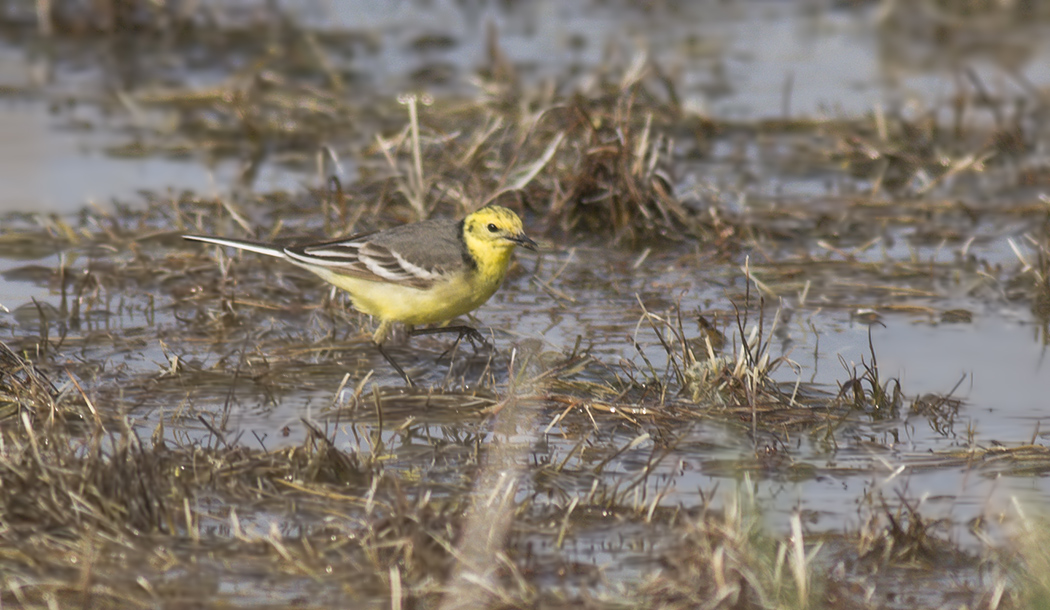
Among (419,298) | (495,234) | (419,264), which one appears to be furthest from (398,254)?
(495,234)

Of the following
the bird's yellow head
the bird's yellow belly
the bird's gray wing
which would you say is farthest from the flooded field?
the bird's yellow head

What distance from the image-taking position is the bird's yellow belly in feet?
23.5

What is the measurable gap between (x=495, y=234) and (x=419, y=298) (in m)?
0.51

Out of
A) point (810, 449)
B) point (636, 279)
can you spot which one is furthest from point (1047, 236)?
point (810, 449)

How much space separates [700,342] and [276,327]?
2.27m

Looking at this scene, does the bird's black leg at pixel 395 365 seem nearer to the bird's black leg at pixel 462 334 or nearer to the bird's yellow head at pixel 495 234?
the bird's black leg at pixel 462 334

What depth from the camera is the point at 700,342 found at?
7.66 meters

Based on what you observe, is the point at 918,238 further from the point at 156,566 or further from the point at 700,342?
the point at 156,566

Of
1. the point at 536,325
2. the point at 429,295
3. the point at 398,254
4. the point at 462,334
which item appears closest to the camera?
the point at 429,295

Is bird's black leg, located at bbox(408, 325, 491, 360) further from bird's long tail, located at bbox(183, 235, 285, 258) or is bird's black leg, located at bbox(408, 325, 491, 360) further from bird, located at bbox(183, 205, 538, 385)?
bird's long tail, located at bbox(183, 235, 285, 258)

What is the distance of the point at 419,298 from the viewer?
719 cm

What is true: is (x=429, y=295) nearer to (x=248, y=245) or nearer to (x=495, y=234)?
(x=495, y=234)

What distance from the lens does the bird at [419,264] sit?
7.17 metres

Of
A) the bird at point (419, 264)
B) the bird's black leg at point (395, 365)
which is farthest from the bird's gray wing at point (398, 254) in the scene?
the bird's black leg at point (395, 365)
